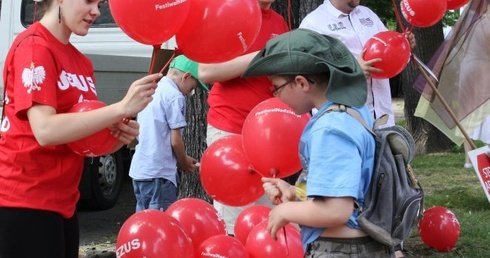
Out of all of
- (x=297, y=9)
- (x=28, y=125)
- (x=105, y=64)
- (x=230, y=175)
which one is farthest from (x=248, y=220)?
(x=105, y=64)

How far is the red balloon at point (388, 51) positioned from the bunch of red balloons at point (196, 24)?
3.54ft

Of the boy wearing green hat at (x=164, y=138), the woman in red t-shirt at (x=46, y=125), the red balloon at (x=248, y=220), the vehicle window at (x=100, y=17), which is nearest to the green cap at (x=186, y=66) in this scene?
the boy wearing green hat at (x=164, y=138)

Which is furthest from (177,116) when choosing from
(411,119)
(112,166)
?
(411,119)

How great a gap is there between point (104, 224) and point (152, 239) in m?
4.43

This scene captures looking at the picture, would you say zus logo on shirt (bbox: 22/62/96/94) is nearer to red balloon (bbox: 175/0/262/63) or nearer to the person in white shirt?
red balloon (bbox: 175/0/262/63)

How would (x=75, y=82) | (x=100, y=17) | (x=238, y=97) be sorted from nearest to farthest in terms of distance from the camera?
(x=75, y=82) < (x=238, y=97) < (x=100, y=17)

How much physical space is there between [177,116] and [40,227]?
2147 mm

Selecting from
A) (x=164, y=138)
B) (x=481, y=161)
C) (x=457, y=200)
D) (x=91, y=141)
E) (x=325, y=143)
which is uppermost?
(x=325, y=143)

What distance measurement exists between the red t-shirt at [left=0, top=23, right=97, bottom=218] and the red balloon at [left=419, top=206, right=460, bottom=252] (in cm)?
308

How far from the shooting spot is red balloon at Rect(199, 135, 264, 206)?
362 cm

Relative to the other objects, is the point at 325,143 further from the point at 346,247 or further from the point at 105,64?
the point at 105,64

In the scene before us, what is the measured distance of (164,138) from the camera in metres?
5.19

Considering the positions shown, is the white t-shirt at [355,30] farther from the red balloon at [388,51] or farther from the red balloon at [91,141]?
the red balloon at [91,141]

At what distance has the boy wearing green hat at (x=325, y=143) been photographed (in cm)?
266
